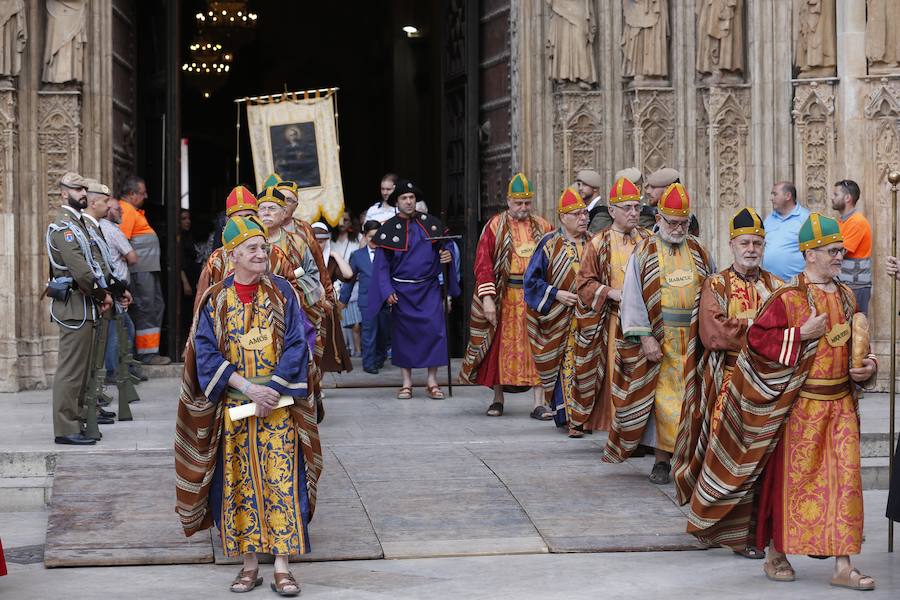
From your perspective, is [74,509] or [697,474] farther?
[74,509]

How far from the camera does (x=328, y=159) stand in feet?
45.9

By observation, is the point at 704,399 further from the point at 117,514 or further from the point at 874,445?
the point at 117,514

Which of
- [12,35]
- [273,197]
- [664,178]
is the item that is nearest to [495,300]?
[664,178]

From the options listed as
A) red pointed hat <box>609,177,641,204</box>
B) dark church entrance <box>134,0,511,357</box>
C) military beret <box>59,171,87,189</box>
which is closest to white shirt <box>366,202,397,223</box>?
dark church entrance <box>134,0,511,357</box>

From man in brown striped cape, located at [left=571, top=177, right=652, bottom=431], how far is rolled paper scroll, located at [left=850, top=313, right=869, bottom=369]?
118 inches

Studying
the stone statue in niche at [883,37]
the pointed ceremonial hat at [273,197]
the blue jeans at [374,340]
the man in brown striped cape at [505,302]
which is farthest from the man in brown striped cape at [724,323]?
the blue jeans at [374,340]

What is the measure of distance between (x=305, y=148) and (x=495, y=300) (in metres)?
3.07

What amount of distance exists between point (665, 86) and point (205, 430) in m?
8.02

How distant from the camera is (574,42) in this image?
14000 mm

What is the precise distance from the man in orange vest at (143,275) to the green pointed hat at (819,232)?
7620 mm

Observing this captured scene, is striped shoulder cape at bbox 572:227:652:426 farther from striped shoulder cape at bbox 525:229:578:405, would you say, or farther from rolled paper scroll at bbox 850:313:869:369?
rolled paper scroll at bbox 850:313:869:369

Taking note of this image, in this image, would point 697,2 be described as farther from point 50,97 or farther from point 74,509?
point 74,509

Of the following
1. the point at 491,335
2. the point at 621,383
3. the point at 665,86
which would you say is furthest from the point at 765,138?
the point at 621,383

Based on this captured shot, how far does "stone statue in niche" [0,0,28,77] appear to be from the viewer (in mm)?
12844
